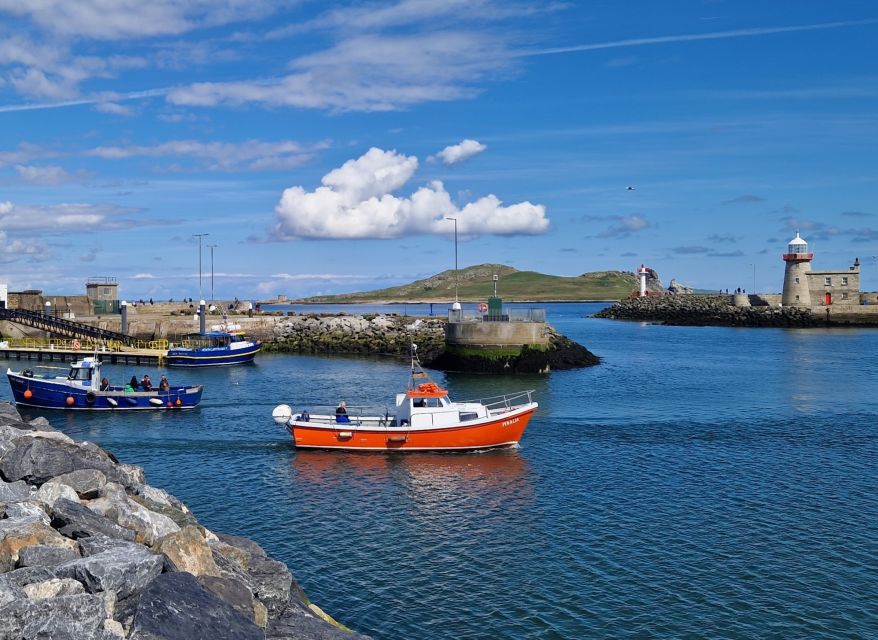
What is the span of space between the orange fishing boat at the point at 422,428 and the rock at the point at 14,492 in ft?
59.9

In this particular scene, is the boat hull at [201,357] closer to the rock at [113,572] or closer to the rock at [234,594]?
the rock at [234,594]

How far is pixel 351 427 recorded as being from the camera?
32250 mm

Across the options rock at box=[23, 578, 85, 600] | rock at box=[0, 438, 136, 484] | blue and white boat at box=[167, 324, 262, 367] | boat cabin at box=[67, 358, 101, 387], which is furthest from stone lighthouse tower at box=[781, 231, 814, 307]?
rock at box=[23, 578, 85, 600]

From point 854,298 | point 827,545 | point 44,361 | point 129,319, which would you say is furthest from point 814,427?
point 854,298

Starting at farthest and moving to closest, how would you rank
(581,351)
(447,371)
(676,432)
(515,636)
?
(581,351) → (447,371) → (676,432) → (515,636)

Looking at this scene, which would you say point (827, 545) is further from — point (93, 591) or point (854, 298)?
point (854, 298)

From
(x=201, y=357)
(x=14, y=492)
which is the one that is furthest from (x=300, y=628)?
(x=201, y=357)

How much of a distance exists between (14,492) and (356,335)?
67.7 metres

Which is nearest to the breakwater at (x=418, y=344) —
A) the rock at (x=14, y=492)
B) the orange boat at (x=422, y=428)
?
the orange boat at (x=422, y=428)

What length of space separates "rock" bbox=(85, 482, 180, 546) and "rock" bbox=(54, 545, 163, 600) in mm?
2876

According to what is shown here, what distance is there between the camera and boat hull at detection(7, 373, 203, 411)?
4266 centimetres

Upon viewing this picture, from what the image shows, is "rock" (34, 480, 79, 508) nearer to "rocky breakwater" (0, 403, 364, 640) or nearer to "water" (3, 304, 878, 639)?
"rocky breakwater" (0, 403, 364, 640)

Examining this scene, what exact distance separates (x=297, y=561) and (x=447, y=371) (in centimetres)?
4213

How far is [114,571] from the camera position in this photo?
398 inches
